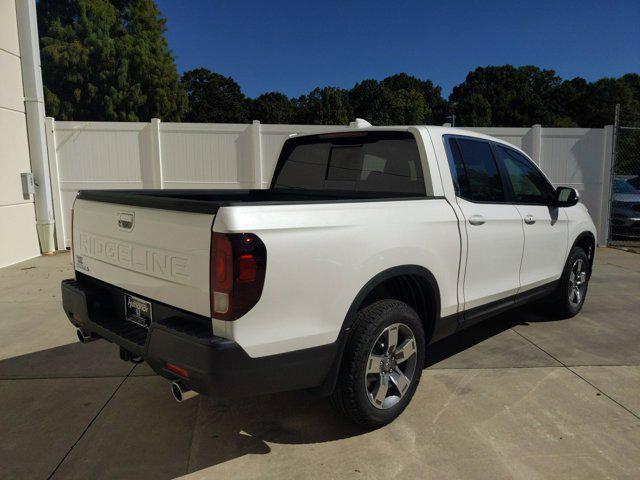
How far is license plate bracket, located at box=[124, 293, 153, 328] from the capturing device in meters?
2.73

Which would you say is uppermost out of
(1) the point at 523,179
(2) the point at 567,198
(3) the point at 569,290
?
(1) the point at 523,179

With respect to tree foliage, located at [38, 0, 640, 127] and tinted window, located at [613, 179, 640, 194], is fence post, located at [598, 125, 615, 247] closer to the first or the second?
tinted window, located at [613, 179, 640, 194]

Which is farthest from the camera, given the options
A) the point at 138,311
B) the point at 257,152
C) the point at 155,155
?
the point at 257,152

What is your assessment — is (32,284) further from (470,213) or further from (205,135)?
(470,213)

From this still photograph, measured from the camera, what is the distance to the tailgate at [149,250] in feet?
7.61

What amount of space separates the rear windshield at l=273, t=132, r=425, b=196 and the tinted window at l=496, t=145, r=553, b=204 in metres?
1.12

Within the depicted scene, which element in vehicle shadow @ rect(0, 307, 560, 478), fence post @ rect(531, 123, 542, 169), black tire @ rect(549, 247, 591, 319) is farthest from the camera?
fence post @ rect(531, 123, 542, 169)

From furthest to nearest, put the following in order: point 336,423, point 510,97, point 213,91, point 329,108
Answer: point 510,97
point 213,91
point 329,108
point 336,423

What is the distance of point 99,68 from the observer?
31.5m

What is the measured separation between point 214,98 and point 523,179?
66398 millimetres

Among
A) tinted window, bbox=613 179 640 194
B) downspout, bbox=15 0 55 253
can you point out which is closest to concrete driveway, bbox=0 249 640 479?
downspout, bbox=15 0 55 253

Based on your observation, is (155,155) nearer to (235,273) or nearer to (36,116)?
(36,116)

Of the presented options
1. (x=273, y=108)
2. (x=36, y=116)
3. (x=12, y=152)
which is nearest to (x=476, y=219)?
(x=12, y=152)

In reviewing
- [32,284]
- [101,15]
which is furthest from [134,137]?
[101,15]
